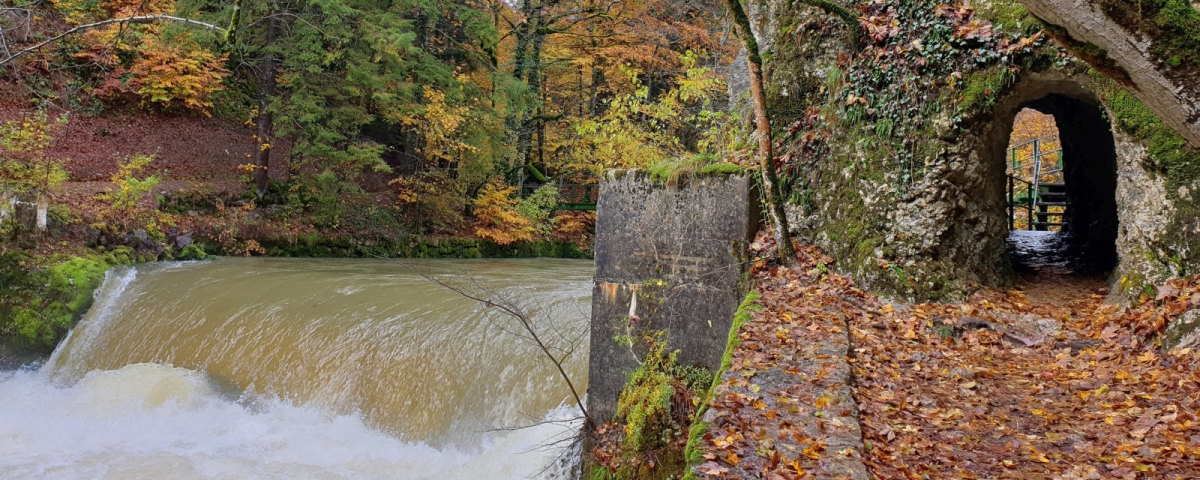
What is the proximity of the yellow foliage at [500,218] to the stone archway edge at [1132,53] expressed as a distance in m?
13.4

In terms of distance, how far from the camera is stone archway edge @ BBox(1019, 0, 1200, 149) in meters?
2.27

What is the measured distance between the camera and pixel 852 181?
5875mm

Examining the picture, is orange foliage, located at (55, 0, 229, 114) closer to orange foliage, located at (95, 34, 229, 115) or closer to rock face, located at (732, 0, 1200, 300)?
orange foliage, located at (95, 34, 229, 115)

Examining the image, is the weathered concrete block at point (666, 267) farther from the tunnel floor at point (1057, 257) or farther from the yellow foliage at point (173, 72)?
the yellow foliage at point (173, 72)

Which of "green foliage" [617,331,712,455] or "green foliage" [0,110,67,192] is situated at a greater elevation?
"green foliage" [0,110,67,192]

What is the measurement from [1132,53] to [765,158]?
10.6ft

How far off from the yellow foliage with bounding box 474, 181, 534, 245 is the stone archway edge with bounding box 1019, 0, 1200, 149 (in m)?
13.4

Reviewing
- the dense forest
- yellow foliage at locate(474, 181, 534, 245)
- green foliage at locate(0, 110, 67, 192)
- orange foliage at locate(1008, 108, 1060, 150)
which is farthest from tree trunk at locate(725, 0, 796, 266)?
orange foliage at locate(1008, 108, 1060, 150)

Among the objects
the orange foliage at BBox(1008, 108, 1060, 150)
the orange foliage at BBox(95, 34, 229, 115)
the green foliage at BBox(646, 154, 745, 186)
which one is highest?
the orange foliage at BBox(1008, 108, 1060, 150)

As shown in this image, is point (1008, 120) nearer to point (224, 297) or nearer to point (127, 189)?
point (224, 297)

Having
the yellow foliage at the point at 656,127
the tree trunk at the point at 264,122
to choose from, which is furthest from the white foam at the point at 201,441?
the tree trunk at the point at 264,122

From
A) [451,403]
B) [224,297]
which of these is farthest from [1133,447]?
[224,297]

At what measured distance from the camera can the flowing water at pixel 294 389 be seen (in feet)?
20.0

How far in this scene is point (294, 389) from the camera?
7.05 metres
